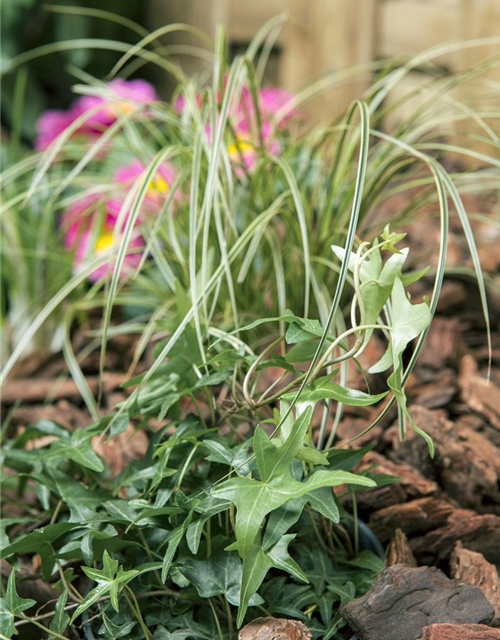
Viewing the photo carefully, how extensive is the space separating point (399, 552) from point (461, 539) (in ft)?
0.32

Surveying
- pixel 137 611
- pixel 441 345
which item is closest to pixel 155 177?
pixel 441 345

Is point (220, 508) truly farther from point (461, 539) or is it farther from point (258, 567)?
point (461, 539)

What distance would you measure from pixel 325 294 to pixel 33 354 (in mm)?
663

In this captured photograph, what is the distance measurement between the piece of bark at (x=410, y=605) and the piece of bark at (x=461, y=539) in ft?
0.38

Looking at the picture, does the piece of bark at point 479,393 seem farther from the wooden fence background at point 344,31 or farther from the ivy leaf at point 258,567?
the wooden fence background at point 344,31

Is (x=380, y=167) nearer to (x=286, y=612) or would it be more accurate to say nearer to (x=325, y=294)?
(x=325, y=294)

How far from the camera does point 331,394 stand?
634 millimetres

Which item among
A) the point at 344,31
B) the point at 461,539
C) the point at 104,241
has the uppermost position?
the point at 344,31

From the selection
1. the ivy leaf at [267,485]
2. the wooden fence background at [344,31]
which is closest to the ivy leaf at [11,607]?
the ivy leaf at [267,485]

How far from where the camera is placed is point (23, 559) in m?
0.92

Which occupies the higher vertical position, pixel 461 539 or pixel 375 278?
pixel 375 278

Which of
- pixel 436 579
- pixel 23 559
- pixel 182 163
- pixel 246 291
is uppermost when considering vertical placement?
pixel 182 163

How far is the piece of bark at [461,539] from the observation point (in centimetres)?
83

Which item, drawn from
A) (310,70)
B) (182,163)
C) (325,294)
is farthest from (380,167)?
(310,70)
